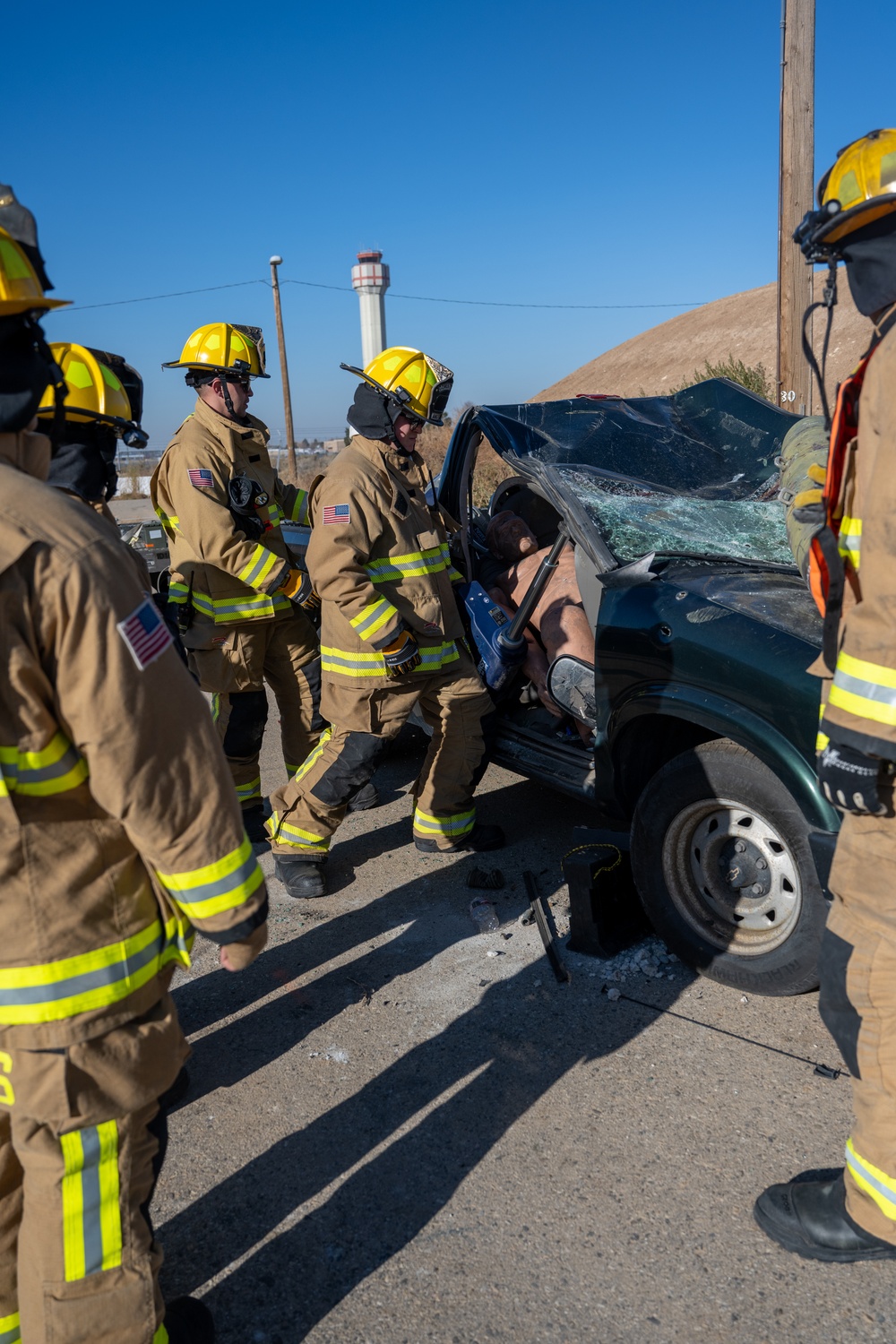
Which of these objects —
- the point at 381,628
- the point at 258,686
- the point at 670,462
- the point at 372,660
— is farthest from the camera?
the point at 258,686

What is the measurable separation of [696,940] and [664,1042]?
34cm

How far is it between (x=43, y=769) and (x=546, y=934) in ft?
7.59

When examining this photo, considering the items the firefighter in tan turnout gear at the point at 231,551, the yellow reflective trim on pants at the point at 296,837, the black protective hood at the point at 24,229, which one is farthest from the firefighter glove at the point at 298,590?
the black protective hood at the point at 24,229

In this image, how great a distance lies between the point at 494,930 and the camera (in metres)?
3.71

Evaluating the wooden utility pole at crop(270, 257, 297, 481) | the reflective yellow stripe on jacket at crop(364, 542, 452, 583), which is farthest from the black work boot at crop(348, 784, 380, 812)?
the wooden utility pole at crop(270, 257, 297, 481)

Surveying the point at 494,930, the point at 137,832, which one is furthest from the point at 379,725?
the point at 137,832

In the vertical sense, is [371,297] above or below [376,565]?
above

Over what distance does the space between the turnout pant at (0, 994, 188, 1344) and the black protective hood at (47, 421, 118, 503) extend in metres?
1.65

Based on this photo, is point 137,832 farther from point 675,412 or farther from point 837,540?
point 675,412

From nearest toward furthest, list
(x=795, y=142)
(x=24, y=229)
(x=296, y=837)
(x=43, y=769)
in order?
1. (x=43, y=769)
2. (x=24, y=229)
3. (x=296, y=837)
4. (x=795, y=142)

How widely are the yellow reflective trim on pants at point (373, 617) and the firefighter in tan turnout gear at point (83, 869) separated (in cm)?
215

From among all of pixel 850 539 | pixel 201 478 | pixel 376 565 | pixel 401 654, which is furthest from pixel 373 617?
pixel 850 539

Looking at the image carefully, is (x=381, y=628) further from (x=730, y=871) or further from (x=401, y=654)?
(x=730, y=871)

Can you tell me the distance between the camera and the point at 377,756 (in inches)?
160
